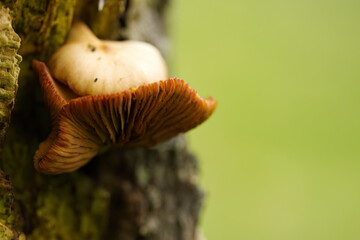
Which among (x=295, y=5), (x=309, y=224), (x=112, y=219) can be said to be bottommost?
(x=309, y=224)

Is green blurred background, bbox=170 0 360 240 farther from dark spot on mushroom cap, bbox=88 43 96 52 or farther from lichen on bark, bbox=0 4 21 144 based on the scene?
lichen on bark, bbox=0 4 21 144

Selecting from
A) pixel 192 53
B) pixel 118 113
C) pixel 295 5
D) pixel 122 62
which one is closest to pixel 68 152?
pixel 118 113

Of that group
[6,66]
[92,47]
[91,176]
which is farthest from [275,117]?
[6,66]

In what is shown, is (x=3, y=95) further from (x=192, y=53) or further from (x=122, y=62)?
(x=192, y=53)

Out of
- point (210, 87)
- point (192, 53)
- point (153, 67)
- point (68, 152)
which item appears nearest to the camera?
point (68, 152)

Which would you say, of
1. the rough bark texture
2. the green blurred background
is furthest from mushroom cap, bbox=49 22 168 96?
the green blurred background

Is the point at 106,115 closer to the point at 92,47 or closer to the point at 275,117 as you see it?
the point at 92,47
